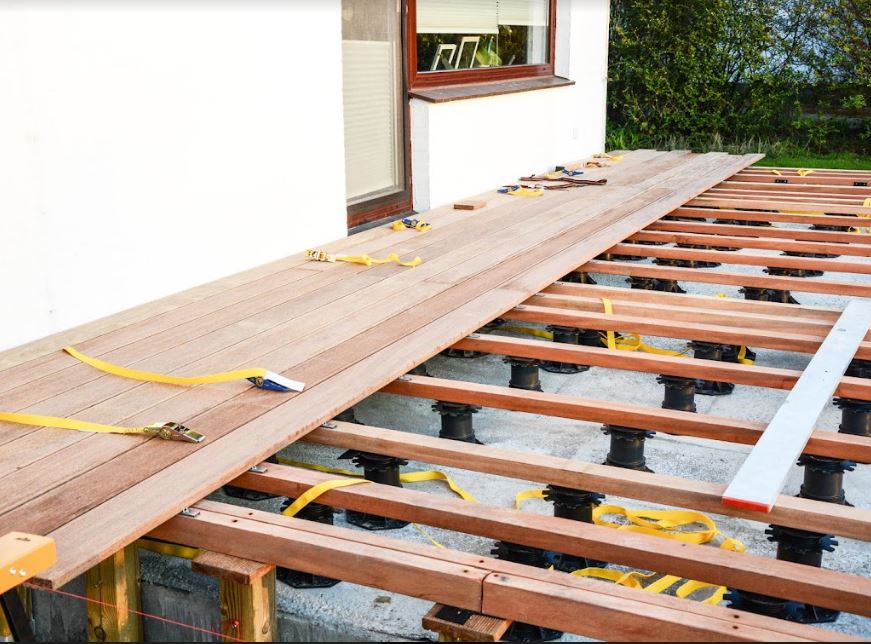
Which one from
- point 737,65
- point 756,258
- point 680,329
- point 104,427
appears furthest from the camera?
point 737,65

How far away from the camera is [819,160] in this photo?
9656 millimetres

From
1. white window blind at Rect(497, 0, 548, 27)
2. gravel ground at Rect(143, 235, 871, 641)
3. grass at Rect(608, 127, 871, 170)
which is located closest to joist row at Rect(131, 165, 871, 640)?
gravel ground at Rect(143, 235, 871, 641)

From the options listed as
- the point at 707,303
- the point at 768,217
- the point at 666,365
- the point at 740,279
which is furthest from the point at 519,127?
the point at 666,365

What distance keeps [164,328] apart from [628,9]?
8.21 metres

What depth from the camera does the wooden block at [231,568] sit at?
1904 mm

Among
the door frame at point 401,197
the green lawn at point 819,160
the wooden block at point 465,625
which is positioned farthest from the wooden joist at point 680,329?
the green lawn at point 819,160

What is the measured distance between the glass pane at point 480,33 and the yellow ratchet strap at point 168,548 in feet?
14.1

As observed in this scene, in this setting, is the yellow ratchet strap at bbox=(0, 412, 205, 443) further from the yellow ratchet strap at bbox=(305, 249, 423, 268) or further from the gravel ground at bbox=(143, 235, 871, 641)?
the yellow ratchet strap at bbox=(305, 249, 423, 268)

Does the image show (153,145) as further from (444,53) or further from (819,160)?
(819,160)

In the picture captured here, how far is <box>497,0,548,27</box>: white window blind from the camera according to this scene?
711 cm

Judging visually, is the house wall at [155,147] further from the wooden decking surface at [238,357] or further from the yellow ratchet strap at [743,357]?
the yellow ratchet strap at [743,357]

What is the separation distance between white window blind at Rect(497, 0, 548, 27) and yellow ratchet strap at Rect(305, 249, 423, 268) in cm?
329

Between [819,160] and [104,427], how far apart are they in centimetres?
869

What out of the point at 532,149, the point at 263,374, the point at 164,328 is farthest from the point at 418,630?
the point at 532,149
